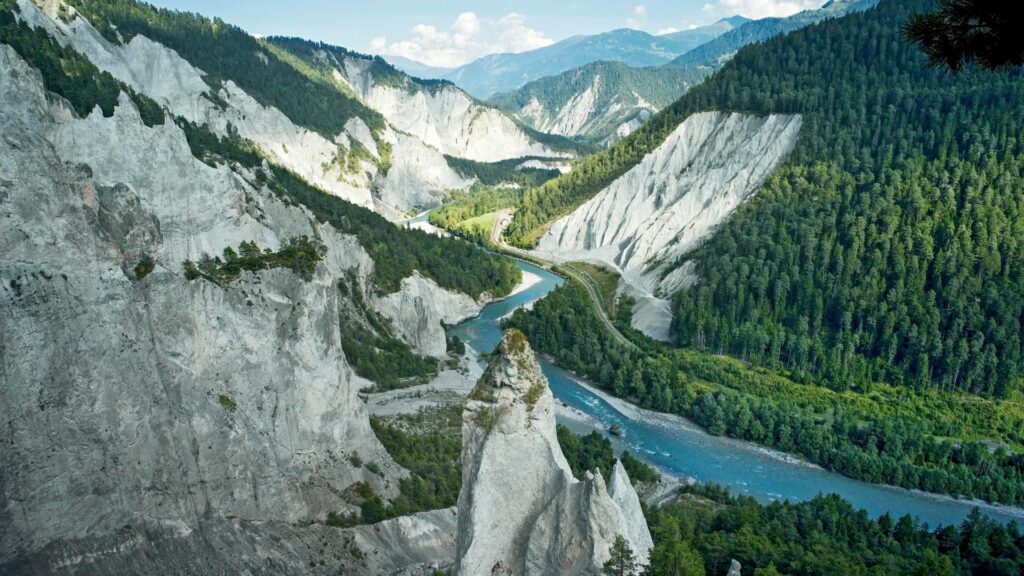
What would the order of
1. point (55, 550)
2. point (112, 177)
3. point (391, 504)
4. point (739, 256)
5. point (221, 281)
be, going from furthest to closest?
1. point (739, 256)
2. point (391, 504)
3. point (221, 281)
4. point (112, 177)
5. point (55, 550)

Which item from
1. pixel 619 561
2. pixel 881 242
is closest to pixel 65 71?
pixel 619 561

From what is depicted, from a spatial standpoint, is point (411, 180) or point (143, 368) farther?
point (411, 180)

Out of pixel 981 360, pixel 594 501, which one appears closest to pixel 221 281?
pixel 594 501

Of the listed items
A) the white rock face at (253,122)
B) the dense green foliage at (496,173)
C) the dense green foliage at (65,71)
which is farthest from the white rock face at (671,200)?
the dense green foliage at (496,173)

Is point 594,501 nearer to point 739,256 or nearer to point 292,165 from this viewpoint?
point 739,256

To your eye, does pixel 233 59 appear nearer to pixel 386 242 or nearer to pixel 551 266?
pixel 386 242
